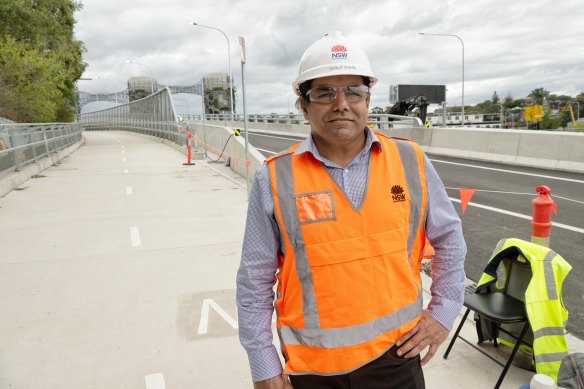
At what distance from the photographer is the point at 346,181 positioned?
191 cm

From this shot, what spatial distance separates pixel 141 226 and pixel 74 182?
263 inches

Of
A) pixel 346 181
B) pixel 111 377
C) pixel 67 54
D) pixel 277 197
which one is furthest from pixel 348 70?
pixel 67 54

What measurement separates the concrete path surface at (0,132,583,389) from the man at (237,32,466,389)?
171cm

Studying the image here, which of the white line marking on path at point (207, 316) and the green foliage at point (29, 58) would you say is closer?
the white line marking on path at point (207, 316)

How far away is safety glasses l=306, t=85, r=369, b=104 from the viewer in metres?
1.93

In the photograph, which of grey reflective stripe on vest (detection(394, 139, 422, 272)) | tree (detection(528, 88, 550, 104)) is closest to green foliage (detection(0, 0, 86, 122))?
grey reflective stripe on vest (detection(394, 139, 422, 272))

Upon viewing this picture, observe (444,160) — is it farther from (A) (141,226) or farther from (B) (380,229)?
(B) (380,229)

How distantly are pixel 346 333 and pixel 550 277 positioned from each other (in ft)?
6.46

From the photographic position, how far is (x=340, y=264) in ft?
5.84

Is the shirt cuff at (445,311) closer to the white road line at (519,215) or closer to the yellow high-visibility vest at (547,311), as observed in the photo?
the yellow high-visibility vest at (547,311)

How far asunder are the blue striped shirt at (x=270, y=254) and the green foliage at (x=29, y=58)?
971 inches

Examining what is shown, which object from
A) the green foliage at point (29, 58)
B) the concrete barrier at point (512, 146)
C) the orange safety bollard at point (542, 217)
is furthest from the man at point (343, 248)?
the green foliage at point (29, 58)

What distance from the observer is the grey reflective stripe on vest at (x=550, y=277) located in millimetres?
3045

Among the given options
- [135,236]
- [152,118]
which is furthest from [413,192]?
[152,118]
